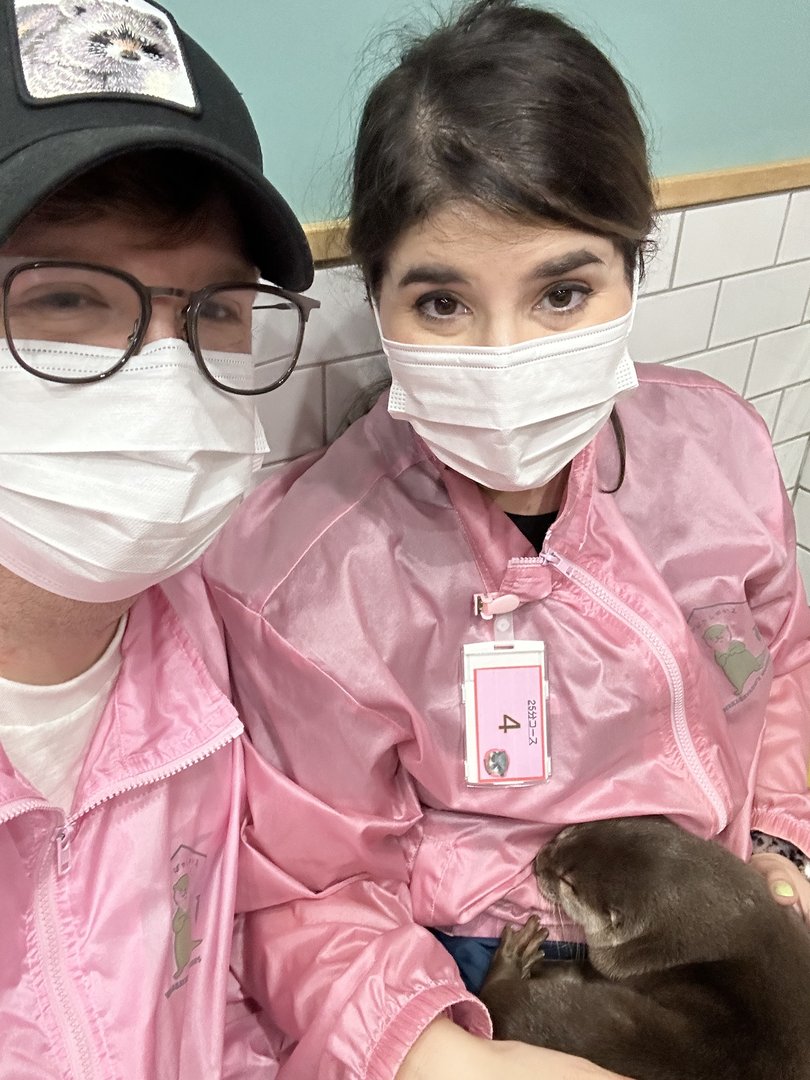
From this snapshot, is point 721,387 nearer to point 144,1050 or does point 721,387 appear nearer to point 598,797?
point 598,797

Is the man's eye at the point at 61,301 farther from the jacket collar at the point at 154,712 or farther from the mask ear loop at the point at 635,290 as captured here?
the mask ear loop at the point at 635,290

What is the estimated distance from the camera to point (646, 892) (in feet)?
3.41

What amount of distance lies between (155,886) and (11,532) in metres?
0.41

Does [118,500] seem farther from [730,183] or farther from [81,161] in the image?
[730,183]

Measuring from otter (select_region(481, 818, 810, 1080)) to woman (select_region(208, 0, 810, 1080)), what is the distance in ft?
0.17

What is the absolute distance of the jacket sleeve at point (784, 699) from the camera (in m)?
1.26

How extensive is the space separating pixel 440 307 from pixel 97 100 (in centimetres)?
40

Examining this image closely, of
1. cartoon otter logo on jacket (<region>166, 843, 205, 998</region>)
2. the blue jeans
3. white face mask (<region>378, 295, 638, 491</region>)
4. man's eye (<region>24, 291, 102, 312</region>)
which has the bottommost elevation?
the blue jeans

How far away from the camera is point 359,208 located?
96 centimetres

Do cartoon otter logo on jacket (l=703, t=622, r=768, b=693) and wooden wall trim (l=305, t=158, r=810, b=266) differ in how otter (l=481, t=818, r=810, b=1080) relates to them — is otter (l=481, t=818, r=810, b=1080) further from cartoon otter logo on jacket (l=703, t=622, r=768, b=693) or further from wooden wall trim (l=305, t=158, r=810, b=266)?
wooden wall trim (l=305, t=158, r=810, b=266)

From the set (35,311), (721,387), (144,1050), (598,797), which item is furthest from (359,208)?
(144,1050)

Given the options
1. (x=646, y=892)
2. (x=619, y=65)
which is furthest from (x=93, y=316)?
(x=619, y=65)

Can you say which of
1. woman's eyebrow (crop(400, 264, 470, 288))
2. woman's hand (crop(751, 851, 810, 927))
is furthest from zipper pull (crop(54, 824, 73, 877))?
woman's hand (crop(751, 851, 810, 927))

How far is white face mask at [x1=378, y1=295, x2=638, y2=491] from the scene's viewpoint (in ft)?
2.91
